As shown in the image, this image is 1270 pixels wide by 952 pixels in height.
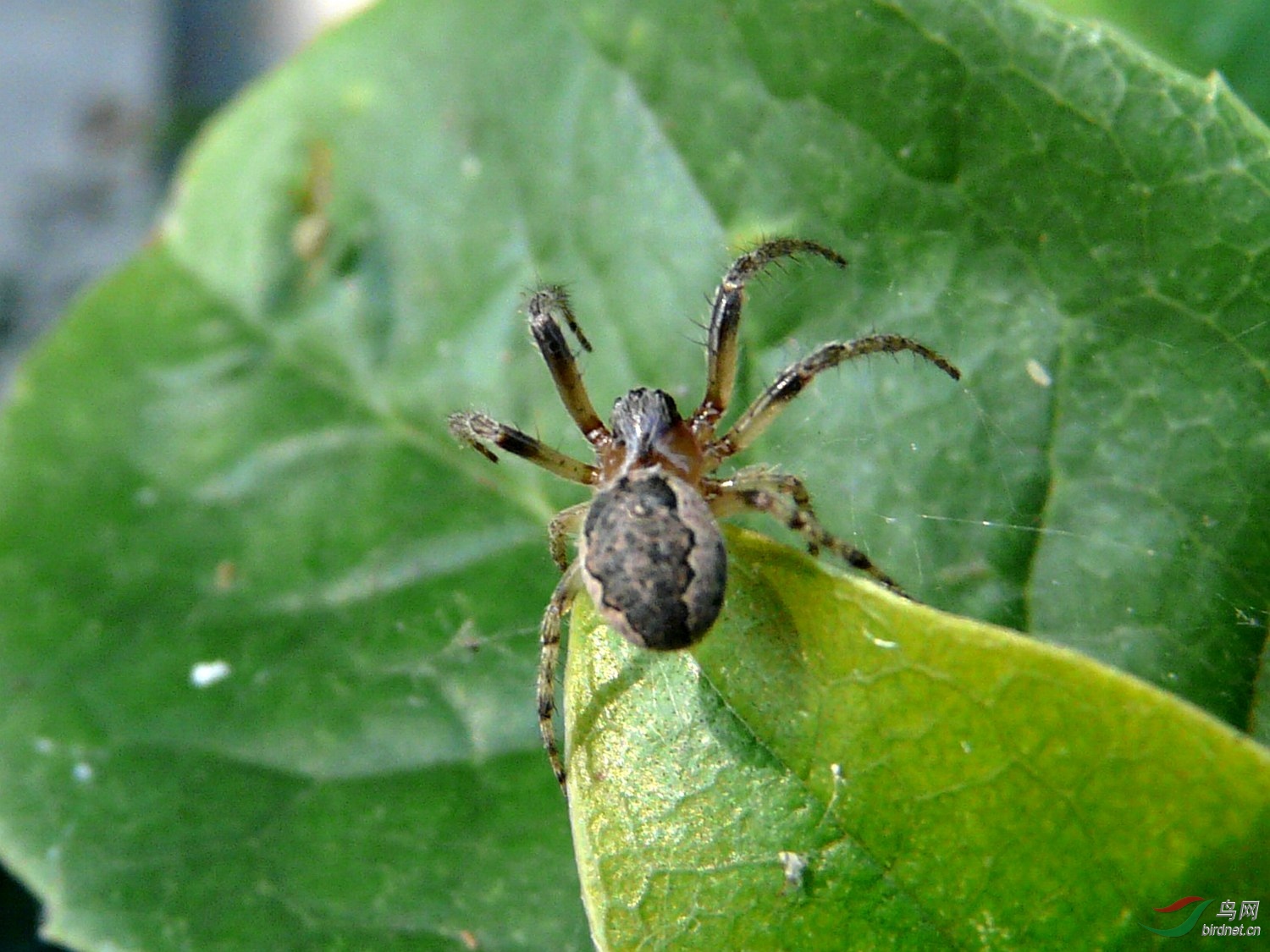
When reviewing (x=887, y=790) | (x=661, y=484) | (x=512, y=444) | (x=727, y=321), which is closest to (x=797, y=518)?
(x=661, y=484)

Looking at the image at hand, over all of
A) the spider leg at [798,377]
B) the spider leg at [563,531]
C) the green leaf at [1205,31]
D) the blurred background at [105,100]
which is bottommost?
the blurred background at [105,100]

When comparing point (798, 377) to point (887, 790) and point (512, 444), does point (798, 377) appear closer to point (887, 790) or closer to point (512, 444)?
point (512, 444)

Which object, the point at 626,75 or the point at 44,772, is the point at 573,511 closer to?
the point at 626,75

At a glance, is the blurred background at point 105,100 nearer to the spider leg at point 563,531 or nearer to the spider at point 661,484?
the spider at point 661,484

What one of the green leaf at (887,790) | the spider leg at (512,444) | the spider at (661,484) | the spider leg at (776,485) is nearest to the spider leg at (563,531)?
the spider at (661,484)

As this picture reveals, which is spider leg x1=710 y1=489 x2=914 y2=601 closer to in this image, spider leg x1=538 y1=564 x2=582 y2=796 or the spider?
the spider

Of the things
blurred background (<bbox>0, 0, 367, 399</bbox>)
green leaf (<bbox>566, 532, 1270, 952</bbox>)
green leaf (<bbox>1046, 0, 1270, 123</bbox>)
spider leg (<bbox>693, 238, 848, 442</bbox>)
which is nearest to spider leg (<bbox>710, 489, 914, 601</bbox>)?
spider leg (<bbox>693, 238, 848, 442</bbox>)

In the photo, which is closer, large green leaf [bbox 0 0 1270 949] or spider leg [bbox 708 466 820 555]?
large green leaf [bbox 0 0 1270 949]

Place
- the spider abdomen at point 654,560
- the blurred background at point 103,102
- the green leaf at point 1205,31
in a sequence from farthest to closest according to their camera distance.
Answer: the blurred background at point 103,102 < the green leaf at point 1205,31 < the spider abdomen at point 654,560
